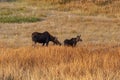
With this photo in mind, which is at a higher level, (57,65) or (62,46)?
(57,65)

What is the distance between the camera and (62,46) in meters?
15.5

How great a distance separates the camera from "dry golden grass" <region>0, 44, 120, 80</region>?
9742 millimetres

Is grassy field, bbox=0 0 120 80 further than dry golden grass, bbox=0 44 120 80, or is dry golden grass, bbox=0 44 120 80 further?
grassy field, bbox=0 0 120 80

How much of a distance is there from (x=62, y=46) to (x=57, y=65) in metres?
4.27

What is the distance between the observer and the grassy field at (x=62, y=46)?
33.7 ft

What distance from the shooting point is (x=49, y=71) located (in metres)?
10.3

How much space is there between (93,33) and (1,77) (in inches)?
530

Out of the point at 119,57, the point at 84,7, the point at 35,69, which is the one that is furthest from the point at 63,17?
the point at 35,69

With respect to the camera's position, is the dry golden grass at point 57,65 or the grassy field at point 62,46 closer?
the dry golden grass at point 57,65

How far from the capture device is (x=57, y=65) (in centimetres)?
1123

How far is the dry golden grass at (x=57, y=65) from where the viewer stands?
9742 mm

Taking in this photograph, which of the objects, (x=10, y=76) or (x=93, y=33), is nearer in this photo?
(x=10, y=76)

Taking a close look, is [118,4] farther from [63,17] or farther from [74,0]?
[63,17]

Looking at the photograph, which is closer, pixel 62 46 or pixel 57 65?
pixel 57 65
